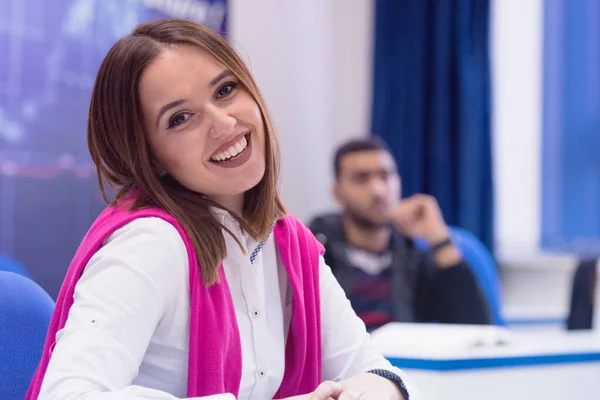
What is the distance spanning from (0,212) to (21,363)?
1322 mm

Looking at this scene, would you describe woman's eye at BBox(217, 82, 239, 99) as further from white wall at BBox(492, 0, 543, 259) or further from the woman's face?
white wall at BBox(492, 0, 543, 259)

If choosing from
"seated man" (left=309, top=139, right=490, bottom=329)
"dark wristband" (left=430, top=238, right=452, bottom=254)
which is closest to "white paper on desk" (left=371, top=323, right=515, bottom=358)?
"seated man" (left=309, top=139, right=490, bottom=329)

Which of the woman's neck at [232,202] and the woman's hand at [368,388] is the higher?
the woman's neck at [232,202]

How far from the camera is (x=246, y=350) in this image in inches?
44.3

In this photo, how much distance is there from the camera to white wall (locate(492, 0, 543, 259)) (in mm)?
3951

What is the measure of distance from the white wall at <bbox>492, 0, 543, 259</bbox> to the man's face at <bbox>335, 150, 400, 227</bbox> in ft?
3.10

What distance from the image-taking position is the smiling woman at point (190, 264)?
0.95m

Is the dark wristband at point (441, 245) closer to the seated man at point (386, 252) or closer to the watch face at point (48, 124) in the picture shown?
the seated man at point (386, 252)

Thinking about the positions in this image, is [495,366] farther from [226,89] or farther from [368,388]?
[226,89]

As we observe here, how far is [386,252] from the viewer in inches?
122

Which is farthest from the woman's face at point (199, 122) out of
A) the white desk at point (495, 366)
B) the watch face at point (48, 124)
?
the watch face at point (48, 124)

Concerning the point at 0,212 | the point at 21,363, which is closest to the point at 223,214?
the point at 21,363

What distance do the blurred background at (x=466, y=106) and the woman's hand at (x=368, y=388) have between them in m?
2.38

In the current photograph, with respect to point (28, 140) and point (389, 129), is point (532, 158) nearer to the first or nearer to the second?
point (389, 129)
